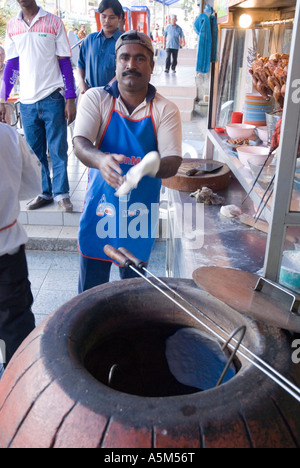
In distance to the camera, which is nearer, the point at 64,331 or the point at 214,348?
the point at 64,331

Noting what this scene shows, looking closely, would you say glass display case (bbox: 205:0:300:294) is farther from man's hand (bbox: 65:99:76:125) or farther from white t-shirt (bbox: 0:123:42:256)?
man's hand (bbox: 65:99:76:125)

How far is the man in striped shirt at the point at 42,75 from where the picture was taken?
396cm

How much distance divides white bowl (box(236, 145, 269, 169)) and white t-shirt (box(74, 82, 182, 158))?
485 mm

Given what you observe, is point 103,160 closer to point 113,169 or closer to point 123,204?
point 113,169

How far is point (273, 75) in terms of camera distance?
8.13 feet

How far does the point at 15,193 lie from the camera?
6.80 feet

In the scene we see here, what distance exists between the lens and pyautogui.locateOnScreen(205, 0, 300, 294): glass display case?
1.31 meters

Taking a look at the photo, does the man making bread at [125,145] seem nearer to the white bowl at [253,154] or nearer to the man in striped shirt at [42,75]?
the white bowl at [253,154]

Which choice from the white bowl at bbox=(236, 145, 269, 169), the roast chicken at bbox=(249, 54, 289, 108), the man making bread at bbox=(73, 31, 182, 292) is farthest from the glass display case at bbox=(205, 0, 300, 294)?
the man making bread at bbox=(73, 31, 182, 292)

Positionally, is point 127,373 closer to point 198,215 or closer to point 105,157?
point 105,157

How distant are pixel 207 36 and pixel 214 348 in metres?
3.20

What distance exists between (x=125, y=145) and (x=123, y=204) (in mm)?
349

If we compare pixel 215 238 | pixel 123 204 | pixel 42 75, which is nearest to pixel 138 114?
pixel 123 204
